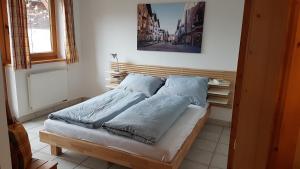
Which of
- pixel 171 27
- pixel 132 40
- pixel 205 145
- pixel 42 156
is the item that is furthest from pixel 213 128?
pixel 42 156

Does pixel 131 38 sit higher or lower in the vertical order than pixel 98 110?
higher

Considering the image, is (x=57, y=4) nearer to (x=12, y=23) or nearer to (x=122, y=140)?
(x=12, y=23)

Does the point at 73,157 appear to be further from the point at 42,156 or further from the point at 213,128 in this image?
the point at 213,128

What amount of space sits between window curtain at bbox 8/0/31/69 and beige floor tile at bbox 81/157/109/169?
1.79m

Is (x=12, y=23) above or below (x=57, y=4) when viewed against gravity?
below

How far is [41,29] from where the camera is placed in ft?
12.6

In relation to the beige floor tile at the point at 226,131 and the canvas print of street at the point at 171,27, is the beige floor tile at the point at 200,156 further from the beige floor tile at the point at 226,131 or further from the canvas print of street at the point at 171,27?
the canvas print of street at the point at 171,27

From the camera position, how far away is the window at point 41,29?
12.0ft

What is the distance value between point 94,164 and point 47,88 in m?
1.89

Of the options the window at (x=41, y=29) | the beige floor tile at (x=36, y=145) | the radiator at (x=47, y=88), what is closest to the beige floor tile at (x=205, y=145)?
the beige floor tile at (x=36, y=145)

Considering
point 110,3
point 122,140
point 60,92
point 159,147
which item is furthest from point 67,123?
point 110,3

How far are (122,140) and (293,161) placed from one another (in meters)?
1.57

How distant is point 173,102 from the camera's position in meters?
2.83

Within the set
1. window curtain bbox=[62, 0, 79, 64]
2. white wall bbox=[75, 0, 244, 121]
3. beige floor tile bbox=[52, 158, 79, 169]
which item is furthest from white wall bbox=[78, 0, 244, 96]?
beige floor tile bbox=[52, 158, 79, 169]
